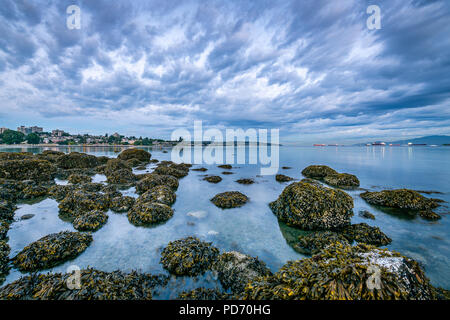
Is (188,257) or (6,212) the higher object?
(6,212)

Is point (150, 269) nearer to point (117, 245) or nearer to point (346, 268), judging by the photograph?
point (117, 245)

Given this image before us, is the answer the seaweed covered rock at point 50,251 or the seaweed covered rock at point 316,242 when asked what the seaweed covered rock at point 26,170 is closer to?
the seaweed covered rock at point 50,251

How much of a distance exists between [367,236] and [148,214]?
24.2 feet

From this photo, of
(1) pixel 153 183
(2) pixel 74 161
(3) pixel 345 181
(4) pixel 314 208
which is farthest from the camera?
(2) pixel 74 161

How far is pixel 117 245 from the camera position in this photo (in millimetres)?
4703

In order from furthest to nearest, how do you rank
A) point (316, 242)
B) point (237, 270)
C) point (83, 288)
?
point (316, 242)
point (237, 270)
point (83, 288)

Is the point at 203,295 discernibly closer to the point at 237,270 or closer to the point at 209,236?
the point at 237,270

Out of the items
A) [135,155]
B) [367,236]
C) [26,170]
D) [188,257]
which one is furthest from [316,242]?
[135,155]

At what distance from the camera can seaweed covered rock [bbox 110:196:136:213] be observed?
7.08 meters

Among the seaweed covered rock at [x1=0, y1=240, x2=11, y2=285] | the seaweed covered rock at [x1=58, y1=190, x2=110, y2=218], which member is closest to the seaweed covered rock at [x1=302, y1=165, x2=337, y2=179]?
the seaweed covered rock at [x1=58, y1=190, x2=110, y2=218]

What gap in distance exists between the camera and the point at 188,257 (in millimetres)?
3980

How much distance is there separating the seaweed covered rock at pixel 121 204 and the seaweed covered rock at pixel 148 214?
0.76 meters
